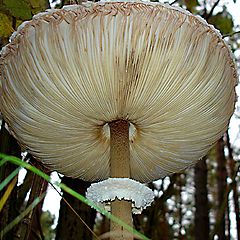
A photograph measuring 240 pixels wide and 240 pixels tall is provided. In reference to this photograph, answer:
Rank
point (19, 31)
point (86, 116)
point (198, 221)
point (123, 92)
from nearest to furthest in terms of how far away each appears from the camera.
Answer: point (19, 31) → point (123, 92) → point (86, 116) → point (198, 221)

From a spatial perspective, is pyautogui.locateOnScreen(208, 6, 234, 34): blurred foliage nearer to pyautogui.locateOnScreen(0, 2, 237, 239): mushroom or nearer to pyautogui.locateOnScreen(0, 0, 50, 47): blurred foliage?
pyautogui.locateOnScreen(0, 2, 237, 239): mushroom

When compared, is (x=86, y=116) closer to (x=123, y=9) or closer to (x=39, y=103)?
(x=39, y=103)

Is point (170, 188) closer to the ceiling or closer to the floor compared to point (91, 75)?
closer to the ceiling

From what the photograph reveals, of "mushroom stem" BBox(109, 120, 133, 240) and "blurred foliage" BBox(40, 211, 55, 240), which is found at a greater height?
"blurred foliage" BBox(40, 211, 55, 240)

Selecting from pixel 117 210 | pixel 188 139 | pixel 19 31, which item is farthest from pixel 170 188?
pixel 19 31

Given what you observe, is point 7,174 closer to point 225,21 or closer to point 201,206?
point 225,21

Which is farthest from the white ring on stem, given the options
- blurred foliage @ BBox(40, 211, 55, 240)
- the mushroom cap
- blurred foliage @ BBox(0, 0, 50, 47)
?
blurred foliage @ BBox(40, 211, 55, 240)
